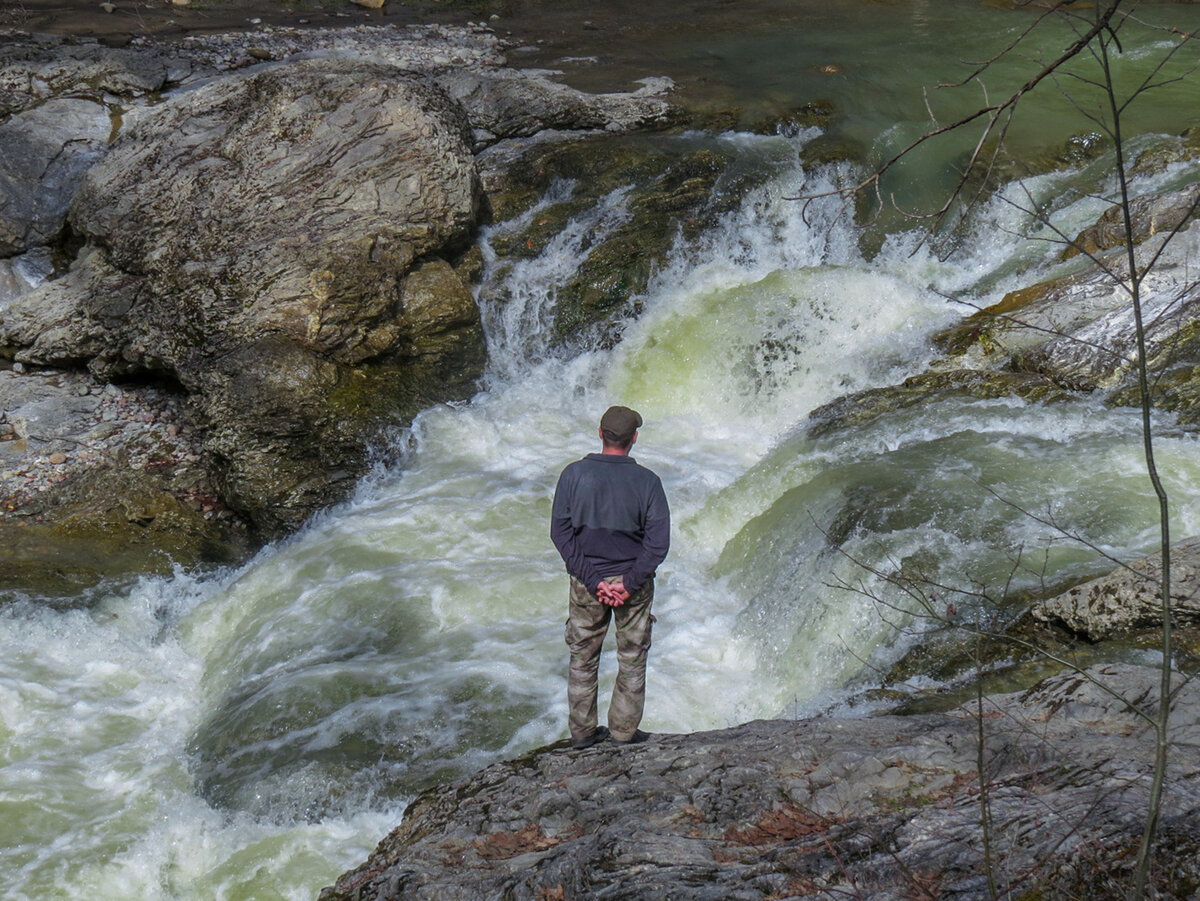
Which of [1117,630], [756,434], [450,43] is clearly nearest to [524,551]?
[756,434]

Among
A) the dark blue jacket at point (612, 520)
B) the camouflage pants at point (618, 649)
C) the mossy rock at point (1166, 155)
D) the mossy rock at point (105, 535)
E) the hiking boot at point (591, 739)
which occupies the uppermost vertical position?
the mossy rock at point (1166, 155)

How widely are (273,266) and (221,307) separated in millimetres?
605

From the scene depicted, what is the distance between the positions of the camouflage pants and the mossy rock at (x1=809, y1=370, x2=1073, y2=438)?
4.36 metres

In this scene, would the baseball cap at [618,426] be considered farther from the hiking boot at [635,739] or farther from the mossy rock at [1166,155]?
the mossy rock at [1166,155]

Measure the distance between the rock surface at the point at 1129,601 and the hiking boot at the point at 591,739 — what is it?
8.33 ft

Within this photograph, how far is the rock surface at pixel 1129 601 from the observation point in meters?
4.93

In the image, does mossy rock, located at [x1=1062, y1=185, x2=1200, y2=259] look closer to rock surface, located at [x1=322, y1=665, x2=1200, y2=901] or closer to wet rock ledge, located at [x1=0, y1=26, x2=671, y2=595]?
wet rock ledge, located at [x1=0, y1=26, x2=671, y2=595]

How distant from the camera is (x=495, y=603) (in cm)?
725

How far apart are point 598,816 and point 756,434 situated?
598 centimetres

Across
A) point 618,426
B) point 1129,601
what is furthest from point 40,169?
point 1129,601

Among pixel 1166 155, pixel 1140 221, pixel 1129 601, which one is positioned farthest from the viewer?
pixel 1166 155

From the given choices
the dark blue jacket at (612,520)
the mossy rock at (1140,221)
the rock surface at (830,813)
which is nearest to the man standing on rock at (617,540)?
the dark blue jacket at (612,520)

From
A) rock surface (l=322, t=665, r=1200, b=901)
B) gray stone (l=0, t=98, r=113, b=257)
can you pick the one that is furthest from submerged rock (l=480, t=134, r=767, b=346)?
rock surface (l=322, t=665, r=1200, b=901)

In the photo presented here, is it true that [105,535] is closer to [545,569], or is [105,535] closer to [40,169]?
[545,569]
